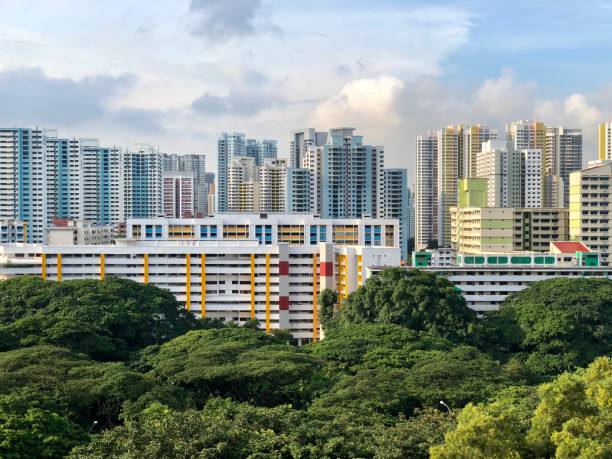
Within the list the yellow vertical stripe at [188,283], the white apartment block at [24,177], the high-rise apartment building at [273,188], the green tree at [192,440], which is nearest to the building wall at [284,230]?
the yellow vertical stripe at [188,283]

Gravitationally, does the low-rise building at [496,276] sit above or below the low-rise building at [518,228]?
below

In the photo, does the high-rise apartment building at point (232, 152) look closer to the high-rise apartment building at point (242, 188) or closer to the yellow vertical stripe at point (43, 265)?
the high-rise apartment building at point (242, 188)

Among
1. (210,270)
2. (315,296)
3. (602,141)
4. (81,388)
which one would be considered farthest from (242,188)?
(81,388)

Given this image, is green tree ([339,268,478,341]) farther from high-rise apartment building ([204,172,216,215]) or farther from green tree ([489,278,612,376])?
high-rise apartment building ([204,172,216,215])

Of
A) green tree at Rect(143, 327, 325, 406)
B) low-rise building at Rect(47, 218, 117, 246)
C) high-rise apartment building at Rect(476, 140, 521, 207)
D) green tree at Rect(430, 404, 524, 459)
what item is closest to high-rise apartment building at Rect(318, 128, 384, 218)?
high-rise apartment building at Rect(476, 140, 521, 207)

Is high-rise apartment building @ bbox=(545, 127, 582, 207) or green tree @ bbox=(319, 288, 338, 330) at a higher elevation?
high-rise apartment building @ bbox=(545, 127, 582, 207)
